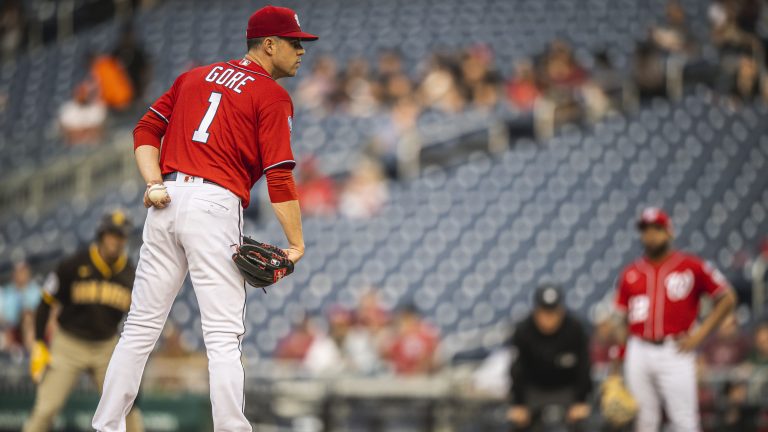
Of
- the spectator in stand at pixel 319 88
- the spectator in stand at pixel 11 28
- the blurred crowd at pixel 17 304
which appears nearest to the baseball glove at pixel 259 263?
the blurred crowd at pixel 17 304

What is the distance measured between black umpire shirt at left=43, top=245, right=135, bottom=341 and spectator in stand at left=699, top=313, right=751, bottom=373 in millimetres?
6170

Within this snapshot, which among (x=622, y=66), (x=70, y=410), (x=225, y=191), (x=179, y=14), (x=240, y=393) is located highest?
(x=179, y=14)

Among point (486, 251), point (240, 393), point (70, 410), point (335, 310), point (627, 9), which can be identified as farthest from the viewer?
point (627, 9)

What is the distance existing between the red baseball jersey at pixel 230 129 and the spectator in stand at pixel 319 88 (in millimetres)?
10147

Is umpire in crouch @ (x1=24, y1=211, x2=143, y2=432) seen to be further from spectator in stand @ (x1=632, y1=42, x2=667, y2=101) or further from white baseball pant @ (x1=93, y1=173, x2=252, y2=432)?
spectator in stand @ (x1=632, y1=42, x2=667, y2=101)

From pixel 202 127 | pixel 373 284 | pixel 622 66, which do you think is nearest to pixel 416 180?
pixel 373 284

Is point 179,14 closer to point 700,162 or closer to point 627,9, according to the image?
point 627,9

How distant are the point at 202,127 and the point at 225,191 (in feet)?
0.88

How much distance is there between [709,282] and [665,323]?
1.31 ft

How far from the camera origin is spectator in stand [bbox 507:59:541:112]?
14.2 meters

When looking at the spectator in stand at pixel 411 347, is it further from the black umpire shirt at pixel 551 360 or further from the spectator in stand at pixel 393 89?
the spectator in stand at pixel 393 89

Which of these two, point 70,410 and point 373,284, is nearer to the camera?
point 70,410

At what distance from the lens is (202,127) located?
4289 mm

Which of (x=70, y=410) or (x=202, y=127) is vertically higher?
(x=202, y=127)
